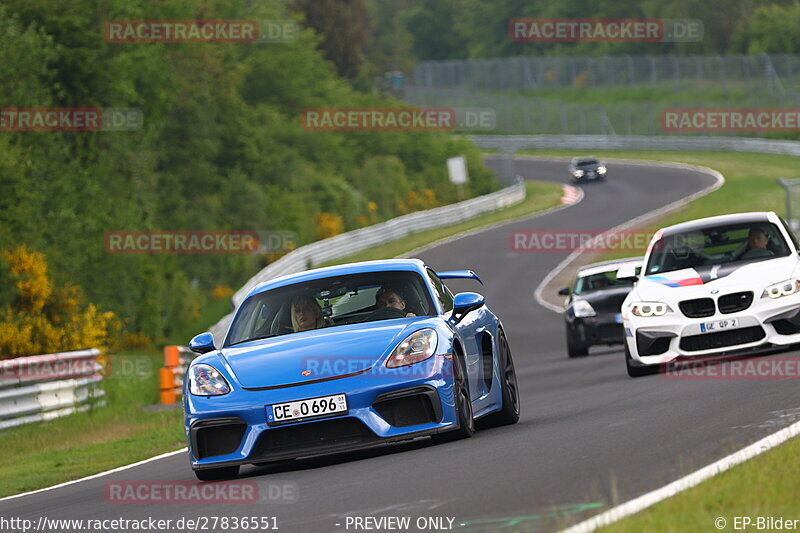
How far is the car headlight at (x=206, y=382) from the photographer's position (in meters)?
10.0

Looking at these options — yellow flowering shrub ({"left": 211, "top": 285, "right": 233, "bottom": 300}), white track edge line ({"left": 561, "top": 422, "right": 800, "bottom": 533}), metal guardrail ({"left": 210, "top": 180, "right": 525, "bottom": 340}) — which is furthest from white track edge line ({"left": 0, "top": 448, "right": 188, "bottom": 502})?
yellow flowering shrub ({"left": 211, "top": 285, "right": 233, "bottom": 300})

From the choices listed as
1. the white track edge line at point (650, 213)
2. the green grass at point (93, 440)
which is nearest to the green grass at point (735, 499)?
the green grass at point (93, 440)

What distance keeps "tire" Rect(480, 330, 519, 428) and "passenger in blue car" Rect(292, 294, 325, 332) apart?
1.56 metres

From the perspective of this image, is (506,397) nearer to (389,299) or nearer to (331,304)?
(389,299)

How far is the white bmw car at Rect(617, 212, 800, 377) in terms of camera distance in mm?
14719

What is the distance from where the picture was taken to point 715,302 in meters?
14.7

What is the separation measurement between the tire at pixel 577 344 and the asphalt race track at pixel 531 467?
711 centimetres

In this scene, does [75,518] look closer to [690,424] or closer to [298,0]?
[690,424]

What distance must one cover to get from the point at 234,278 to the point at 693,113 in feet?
139

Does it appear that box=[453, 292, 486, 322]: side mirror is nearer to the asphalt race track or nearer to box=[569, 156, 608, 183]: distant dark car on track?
the asphalt race track

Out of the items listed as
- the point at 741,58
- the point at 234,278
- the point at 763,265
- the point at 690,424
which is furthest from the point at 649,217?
the point at 690,424

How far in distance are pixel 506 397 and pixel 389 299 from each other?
1338 mm

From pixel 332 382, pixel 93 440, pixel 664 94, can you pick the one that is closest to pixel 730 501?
pixel 332 382

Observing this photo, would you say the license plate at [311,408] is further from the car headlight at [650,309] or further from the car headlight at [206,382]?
the car headlight at [650,309]
